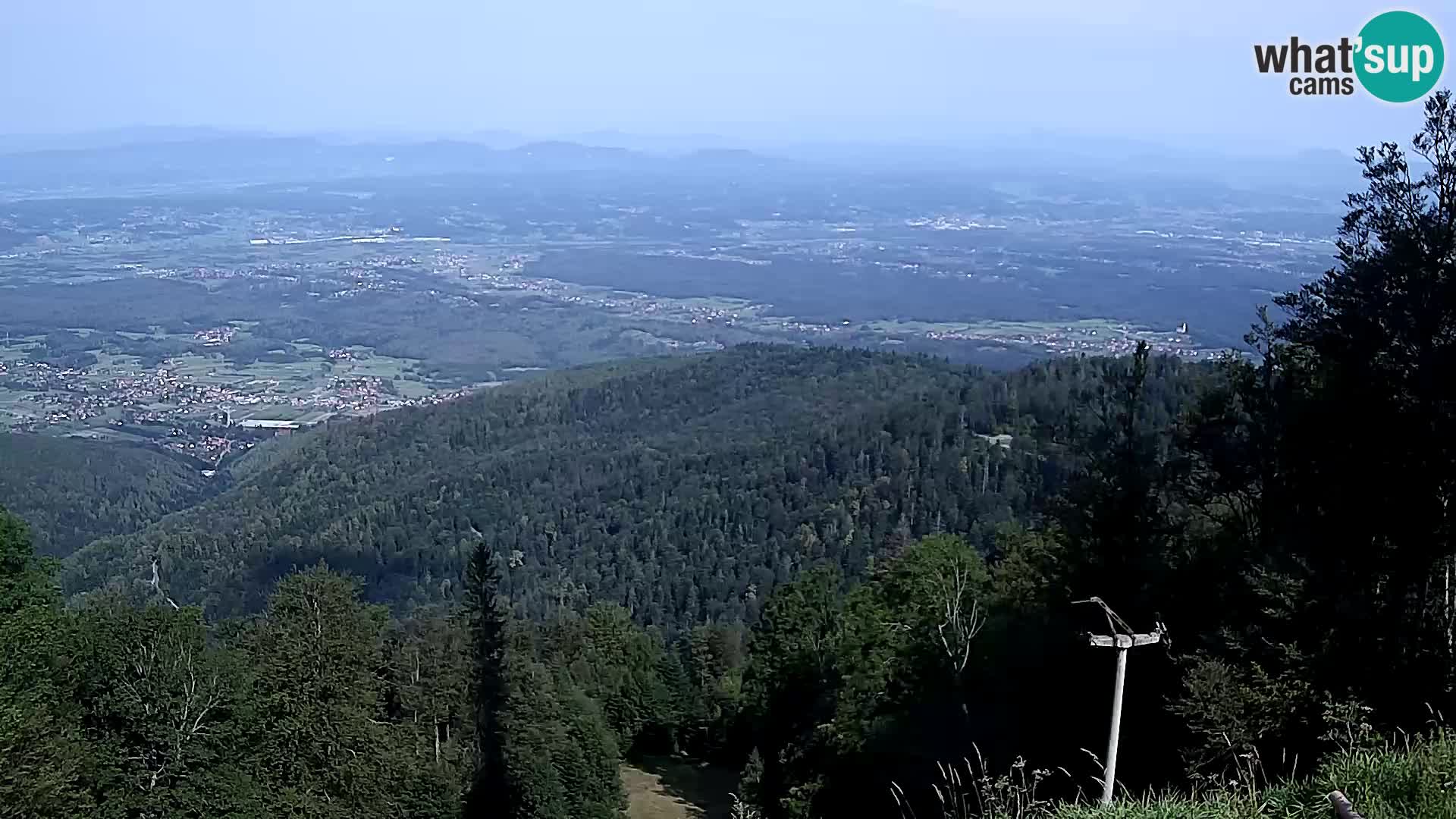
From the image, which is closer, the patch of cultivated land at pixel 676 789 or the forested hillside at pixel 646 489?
the patch of cultivated land at pixel 676 789

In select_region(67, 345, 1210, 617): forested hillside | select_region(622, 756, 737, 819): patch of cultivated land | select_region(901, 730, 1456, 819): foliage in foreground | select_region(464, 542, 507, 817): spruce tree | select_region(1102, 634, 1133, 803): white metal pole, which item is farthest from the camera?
select_region(67, 345, 1210, 617): forested hillside

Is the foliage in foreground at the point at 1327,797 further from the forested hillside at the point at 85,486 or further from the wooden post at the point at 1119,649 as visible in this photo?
the forested hillside at the point at 85,486

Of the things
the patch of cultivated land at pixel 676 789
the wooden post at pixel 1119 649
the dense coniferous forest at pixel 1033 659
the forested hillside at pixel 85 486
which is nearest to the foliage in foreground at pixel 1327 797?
the dense coniferous forest at pixel 1033 659

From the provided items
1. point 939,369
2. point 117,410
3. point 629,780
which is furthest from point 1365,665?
point 117,410

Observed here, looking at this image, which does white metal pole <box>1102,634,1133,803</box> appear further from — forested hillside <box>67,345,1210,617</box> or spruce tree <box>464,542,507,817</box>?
forested hillside <box>67,345,1210,617</box>

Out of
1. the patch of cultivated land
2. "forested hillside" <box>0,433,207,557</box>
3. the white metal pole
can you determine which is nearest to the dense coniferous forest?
the white metal pole

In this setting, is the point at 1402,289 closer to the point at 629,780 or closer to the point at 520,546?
the point at 629,780

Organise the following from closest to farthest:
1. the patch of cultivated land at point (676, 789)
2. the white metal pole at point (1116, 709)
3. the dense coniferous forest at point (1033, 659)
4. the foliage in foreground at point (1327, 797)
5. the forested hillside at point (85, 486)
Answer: the white metal pole at point (1116, 709) → the foliage in foreground at point (1327, 797) → the dense coniferous forest at point (1033, 659) → the patch of cultivated land at point (676, 789) → the forested hillside at point (85, 486)
